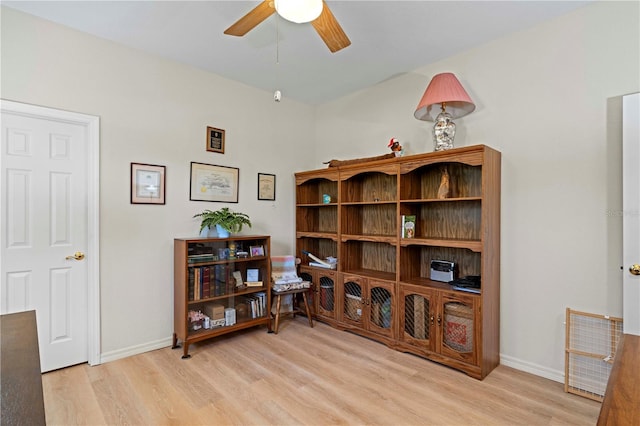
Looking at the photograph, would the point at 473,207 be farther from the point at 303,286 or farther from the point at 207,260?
the point at 207,260

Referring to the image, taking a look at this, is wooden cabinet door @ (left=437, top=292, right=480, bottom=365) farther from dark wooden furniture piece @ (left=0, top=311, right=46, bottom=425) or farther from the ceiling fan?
dark wooden furniture piece @ (left=0, top=311, right=46, bottom=425)

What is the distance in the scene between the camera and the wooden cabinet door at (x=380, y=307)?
10.0 feet

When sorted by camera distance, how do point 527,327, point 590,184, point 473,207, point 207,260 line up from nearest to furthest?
point 590,184, point 527,327, point 473,207, point 207,260

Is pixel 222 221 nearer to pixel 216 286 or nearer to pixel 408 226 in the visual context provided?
pixel 216 286

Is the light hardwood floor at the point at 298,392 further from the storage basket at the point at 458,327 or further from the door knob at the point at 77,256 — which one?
the door knob at the point at 77,256

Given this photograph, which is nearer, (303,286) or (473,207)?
(473,207)

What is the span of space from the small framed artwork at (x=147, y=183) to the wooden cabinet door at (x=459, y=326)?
2679 mm

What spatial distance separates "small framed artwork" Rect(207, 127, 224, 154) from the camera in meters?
3.37

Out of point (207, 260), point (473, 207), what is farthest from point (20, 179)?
point (473, 207)

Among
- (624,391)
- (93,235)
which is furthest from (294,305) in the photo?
(624,391)

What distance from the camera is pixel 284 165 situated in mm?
4070

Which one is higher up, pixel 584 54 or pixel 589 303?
pixel 584 54

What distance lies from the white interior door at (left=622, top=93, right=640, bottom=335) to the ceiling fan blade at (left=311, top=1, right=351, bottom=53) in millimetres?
1888

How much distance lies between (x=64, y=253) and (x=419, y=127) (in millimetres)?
3322
